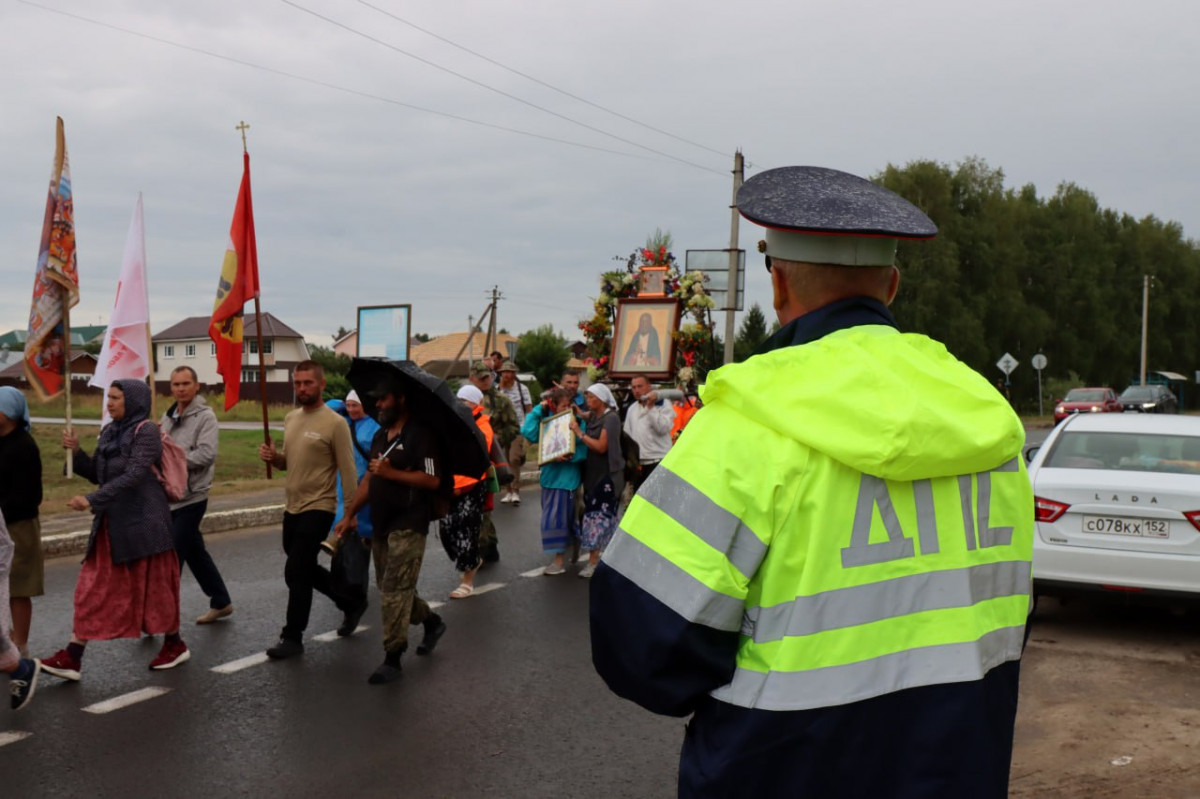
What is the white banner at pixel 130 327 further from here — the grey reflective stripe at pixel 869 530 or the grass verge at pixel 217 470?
the grey reflective stripe at pixel 869 530

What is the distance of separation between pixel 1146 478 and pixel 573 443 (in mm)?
4719

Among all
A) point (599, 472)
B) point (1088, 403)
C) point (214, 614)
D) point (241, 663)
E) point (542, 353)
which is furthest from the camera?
point (542, 353)

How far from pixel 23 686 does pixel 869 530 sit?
5.39m

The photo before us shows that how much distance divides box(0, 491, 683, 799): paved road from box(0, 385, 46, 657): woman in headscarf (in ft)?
1.87

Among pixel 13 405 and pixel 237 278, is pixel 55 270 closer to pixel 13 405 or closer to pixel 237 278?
pixel 237 278

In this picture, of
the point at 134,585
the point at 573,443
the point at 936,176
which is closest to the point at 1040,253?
the point at 936,176

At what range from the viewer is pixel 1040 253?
61.3 meters

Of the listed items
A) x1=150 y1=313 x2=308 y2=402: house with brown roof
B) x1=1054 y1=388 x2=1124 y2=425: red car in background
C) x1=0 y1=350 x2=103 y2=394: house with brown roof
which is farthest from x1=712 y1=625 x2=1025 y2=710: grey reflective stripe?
x1=150 y1=313 x2=308 y2=402: house with brown roof

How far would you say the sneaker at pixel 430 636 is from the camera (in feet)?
23.8

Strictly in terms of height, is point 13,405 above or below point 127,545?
above

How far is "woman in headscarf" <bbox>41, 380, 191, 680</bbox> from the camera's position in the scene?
6.62m

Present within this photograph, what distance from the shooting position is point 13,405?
671cm

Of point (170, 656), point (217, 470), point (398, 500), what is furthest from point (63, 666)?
point (217, 470)

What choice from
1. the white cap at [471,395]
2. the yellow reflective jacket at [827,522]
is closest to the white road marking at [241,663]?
the white cap at [471,395]
